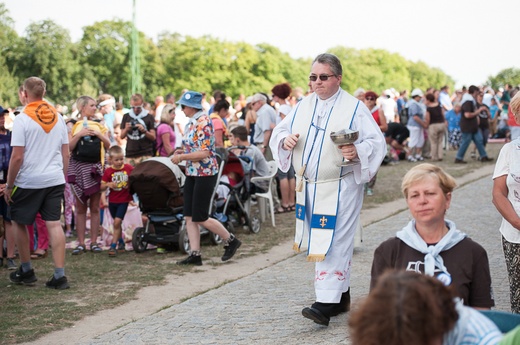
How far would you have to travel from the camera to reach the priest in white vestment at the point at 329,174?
6.63 m

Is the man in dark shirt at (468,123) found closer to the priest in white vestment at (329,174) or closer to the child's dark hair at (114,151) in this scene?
the child's dark hair at (114,151)

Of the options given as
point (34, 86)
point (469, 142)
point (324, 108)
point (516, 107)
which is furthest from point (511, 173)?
point (469, 142)

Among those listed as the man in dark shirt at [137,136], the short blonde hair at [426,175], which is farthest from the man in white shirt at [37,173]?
the short blonde hair at [426,175]

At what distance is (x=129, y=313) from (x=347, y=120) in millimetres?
2617

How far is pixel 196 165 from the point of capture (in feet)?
31.6

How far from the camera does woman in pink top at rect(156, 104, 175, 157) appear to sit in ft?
45.6

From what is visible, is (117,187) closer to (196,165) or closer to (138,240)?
(138,240)

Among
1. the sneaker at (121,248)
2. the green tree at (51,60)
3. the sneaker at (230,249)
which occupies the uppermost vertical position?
the green tree at (51,60)

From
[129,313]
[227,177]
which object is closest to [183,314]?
[129,313]

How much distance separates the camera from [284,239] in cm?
1181

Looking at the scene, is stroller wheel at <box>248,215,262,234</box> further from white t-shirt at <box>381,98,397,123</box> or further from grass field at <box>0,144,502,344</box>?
white t-shirt at <box>381,98,397,123</box>

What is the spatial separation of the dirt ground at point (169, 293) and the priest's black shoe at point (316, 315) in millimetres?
1613

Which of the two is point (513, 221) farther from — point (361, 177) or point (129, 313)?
point (129, 313)

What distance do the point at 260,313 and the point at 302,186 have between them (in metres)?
1.22
